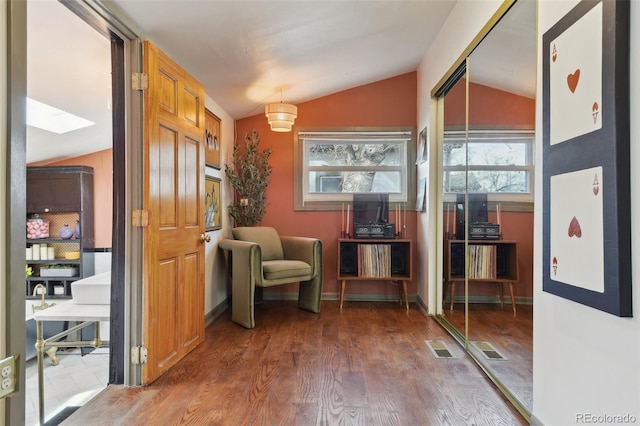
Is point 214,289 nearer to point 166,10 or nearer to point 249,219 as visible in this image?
point 249,219

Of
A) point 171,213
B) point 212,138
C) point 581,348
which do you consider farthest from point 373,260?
point 581,348

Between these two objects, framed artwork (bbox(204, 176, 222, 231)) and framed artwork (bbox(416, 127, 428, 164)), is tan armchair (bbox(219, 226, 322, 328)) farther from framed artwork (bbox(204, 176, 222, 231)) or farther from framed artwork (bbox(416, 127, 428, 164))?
framed artwork (bbox(416, 127, 428, 164))

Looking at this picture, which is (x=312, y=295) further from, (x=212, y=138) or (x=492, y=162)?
(x=492, y=162)

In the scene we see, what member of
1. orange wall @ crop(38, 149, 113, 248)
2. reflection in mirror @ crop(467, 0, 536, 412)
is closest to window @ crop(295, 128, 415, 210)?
reflection in mirror @ crop(467, 0, 536, 412)

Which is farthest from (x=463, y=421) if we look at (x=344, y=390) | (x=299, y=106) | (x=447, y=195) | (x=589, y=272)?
(x=299, y=106)

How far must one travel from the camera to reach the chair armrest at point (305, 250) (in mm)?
3939

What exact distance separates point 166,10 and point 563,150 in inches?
84.0

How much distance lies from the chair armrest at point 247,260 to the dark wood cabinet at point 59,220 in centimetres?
145

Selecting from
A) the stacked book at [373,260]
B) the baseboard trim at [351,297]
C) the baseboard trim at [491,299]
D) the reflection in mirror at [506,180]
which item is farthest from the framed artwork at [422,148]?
the baseboard trim at [351,297]

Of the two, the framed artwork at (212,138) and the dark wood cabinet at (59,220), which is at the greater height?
the framed artwork at (212,138)

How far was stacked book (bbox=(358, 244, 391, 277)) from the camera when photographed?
4.16 m

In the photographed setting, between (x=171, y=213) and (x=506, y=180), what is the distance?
2.09 metres

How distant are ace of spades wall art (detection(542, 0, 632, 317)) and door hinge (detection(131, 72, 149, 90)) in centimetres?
210

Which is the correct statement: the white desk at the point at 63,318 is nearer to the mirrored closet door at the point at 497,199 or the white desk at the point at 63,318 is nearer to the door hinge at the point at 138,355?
the door hinge at the point at 138,355
